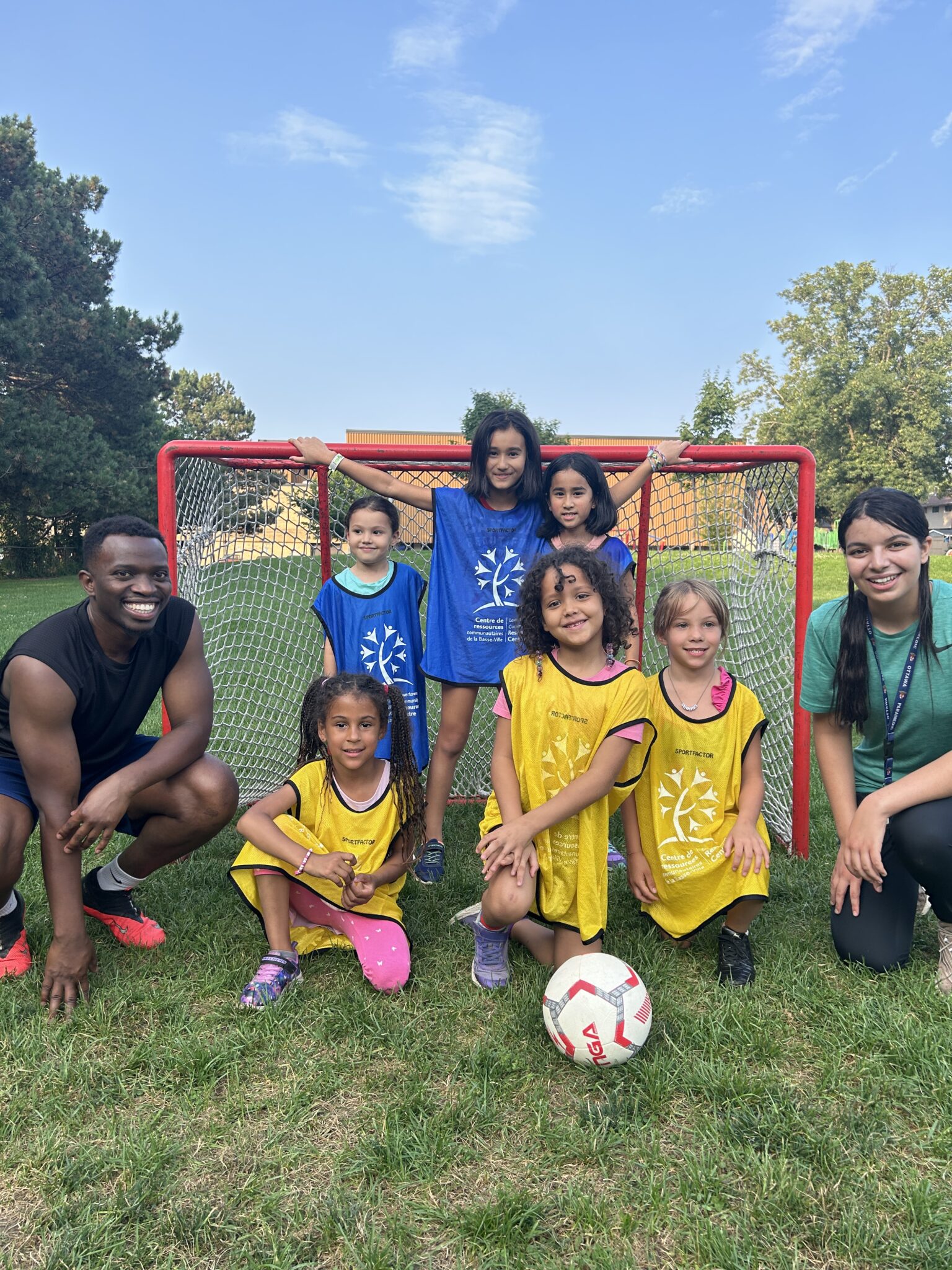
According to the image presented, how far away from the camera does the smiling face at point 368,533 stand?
385 centimetres

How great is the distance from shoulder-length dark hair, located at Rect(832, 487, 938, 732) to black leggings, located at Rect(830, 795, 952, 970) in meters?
0.39

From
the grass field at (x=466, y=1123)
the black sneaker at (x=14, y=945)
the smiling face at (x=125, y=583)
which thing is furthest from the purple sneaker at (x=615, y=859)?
the black sneaker at (x=14, y=945)

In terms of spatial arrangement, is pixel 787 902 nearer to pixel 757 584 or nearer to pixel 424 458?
pixel 757 584

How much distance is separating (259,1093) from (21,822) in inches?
48.9

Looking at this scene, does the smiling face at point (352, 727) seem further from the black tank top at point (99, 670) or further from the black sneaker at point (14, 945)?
the black sneaker at point (14, 945)

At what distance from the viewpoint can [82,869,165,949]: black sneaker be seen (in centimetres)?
310

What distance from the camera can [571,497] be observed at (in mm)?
3607

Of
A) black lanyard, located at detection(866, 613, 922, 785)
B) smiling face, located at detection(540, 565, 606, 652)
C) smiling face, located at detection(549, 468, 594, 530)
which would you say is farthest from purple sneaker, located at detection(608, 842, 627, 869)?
smiling face, located at detection(549, 468, 594, 530)

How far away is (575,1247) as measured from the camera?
1755mm

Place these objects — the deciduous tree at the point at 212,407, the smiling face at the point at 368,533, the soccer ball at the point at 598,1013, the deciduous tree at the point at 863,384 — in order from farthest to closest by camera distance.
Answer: the deciduous tree at the point at 212,407 → the deciduous tree at the point at 863,384 → the smiling face at the point at 368,533 → the soccer ball at the point at 598,1013

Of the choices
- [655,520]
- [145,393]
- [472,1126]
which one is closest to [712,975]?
[472,1126]

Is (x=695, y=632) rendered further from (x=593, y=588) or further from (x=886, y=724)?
(x=886, y=724)

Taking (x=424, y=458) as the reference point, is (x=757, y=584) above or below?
below

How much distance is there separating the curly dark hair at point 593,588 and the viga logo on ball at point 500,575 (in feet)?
2.75
